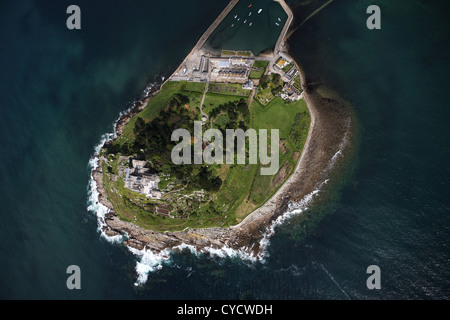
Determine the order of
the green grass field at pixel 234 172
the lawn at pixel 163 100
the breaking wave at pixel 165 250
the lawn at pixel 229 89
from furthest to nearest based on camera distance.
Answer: the lawn at pixel 163 100, the lawn at pixel 229 89, the green grass field at pixel 234 172, the breaking wave at pixel 165 250

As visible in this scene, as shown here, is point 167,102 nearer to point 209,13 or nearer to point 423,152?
point 209,13

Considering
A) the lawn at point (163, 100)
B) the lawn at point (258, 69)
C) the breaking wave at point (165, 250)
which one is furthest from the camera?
the lawn at point (163, 100)

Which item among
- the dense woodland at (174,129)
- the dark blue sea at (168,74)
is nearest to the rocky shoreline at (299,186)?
the dark blue sea at (168,74)

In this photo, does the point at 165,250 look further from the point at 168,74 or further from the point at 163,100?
the point at 168,74

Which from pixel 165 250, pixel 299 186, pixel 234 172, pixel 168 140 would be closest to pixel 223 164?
pixel 234 172

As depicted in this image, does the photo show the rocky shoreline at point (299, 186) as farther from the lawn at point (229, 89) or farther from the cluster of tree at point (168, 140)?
the lawn at point (229, 89)
